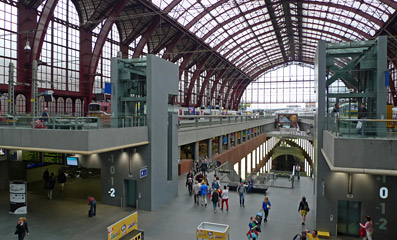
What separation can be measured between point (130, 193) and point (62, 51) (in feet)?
83.9

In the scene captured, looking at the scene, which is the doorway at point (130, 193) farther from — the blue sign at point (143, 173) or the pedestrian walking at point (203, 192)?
the pedestrian walking at point (203, 192)

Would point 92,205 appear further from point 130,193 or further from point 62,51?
point 62,51

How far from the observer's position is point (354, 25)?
4753cm

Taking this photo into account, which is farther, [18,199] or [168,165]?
[168,165]

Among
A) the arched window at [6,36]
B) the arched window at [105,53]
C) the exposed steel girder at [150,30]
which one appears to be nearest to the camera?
the arched window at [6,36]

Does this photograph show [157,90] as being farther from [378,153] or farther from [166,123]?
[378,153]

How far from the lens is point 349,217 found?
11.0m

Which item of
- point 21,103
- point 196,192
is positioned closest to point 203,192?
point 196,192

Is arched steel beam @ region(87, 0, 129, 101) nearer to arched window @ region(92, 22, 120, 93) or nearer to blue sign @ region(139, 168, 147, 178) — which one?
arched window @ region(92, 22, 120, 93)

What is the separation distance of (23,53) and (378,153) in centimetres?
3178

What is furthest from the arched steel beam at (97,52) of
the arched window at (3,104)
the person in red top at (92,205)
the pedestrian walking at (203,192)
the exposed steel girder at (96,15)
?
the pedestrian walking at (203,192)

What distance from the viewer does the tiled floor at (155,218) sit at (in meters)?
11.0

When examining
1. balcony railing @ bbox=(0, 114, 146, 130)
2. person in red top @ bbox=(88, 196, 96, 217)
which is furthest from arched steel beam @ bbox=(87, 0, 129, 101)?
person in red top @ bbox=(88, 196, 96, 217)

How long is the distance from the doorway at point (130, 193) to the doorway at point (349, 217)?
30.8 feet
